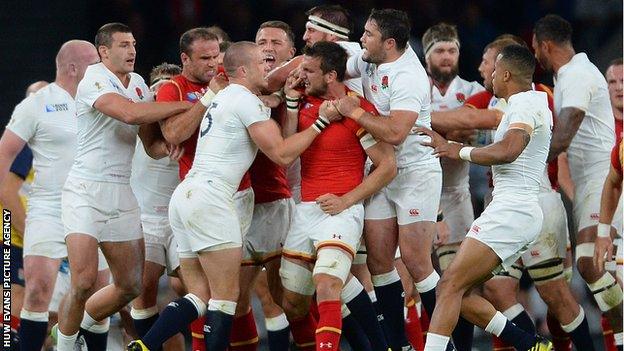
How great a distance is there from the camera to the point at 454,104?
1044 cm

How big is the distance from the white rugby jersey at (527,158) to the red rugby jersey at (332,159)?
0.95 meters

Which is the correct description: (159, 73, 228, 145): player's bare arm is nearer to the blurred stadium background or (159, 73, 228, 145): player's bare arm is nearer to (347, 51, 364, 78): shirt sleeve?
(347, 51, 364, 78): shirt sleeve

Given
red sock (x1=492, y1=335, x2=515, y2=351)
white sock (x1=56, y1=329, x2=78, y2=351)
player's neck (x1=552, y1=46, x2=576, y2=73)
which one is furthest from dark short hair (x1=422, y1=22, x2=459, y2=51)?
white sock (x1=56, y1=329, x2=78, y2=351)

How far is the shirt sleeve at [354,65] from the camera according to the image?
30.0ft

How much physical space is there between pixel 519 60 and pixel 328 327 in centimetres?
219

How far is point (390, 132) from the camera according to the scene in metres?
8.48

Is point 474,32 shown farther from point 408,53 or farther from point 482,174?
point 408,53

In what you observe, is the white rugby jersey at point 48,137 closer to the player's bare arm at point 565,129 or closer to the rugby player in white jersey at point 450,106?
the rugby player in white jersey at point 450,106

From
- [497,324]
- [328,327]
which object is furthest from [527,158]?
Result: [328,327]

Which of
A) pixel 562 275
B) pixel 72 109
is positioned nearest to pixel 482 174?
pixel 562 275

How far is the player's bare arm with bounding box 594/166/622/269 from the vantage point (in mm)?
9172

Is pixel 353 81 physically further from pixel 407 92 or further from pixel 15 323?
pixel 15 323

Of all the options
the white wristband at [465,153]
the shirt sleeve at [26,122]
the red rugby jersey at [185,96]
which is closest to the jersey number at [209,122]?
the red rugby jersey at [185,96]

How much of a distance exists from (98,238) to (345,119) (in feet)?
6.38
